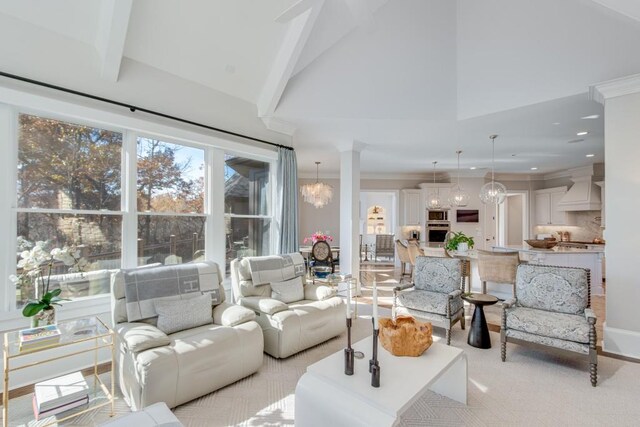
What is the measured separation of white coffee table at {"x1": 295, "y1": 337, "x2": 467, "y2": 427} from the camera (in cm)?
168

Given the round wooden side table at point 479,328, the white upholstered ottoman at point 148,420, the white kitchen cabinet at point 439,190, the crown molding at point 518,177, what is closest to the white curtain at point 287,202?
the round wooden side table at point 479,328

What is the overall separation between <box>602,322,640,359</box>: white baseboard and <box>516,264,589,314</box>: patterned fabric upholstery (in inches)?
24.7

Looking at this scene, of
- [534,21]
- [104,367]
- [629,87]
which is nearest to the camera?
[104,367]

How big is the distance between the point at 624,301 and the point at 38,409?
518 centimetres

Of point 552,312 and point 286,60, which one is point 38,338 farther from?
point 552,312

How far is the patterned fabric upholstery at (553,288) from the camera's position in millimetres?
3062

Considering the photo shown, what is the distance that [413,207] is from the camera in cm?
905

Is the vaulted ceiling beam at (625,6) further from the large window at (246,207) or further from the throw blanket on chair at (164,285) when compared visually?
the throw blanket on chair at (164,285)

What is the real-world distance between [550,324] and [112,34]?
4.81 meters

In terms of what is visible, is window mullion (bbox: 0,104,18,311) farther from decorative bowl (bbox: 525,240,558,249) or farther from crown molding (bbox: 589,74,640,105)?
decorative bowl (bbox: 525,240,558,249)

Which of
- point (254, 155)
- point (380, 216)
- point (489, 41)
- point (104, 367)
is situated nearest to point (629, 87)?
point (489, 41)

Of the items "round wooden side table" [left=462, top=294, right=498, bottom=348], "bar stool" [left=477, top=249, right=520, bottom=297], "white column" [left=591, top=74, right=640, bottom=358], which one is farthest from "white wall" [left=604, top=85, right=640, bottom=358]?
"bar stool" [left=477, top=249, right=520, bottom=297]

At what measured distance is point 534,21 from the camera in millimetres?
3398

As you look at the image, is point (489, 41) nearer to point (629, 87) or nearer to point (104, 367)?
point (629, 87)
